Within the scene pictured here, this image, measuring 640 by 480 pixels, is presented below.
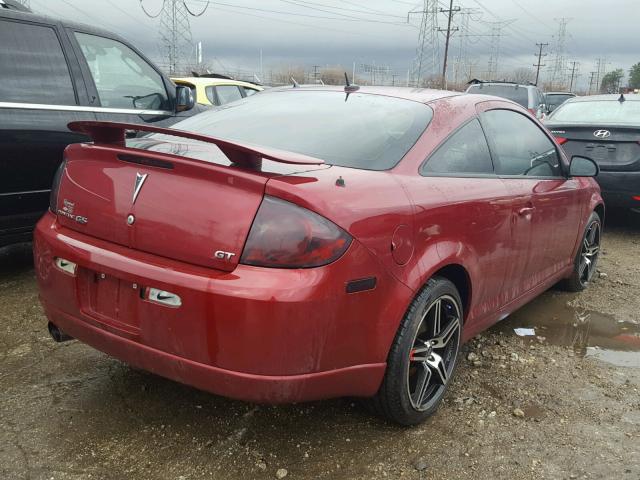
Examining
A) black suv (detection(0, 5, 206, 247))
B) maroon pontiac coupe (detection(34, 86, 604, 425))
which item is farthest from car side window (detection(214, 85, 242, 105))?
maroon pontiac coupe (detection(34, 86, 604, 425))

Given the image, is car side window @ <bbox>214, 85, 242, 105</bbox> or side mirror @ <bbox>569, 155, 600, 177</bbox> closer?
side mirror @ <bbox>569, 155, 600, 177</bbox>

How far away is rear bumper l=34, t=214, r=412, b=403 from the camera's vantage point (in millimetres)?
1983

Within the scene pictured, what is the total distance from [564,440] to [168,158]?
2.09 m

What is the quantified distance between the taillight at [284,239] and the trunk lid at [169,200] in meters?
0.04

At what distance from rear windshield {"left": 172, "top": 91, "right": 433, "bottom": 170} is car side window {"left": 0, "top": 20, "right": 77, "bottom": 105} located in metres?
1.57

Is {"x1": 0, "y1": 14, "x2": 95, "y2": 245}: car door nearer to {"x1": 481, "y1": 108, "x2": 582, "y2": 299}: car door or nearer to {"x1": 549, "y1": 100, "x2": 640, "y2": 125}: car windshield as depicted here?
{"x1": 481, "y1": 108, "x2": 582, "y2": 299}: car door

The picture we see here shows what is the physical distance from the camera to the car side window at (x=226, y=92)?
9461 millimetres

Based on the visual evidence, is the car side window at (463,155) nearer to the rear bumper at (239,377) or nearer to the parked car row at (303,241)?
the parked car row at (303,241)

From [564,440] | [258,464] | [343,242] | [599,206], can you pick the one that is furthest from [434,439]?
[599,206]

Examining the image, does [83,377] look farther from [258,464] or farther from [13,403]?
[258,464]

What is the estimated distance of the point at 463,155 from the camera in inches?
117

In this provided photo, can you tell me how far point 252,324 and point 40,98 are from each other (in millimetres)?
3104

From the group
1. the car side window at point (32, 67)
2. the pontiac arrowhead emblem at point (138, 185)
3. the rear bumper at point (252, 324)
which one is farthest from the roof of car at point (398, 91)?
the car side window at point (32, 67)

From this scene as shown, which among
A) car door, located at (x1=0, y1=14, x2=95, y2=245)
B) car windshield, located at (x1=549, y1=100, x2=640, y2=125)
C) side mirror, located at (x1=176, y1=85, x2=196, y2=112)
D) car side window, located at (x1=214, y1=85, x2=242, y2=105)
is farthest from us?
car side window, located at (x1=214, y1=85, x2=242, y2=105)
